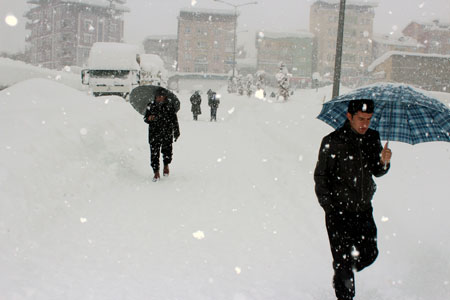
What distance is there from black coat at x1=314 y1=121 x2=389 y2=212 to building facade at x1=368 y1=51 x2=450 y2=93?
4775 centimetres

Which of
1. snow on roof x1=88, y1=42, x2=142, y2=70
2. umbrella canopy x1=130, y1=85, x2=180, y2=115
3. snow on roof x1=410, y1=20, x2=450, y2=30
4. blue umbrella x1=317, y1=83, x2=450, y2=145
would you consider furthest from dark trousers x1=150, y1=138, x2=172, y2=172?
snow on roof x1=410, y1=20, x2=450, y2=30

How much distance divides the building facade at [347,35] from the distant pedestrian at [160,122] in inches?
2988

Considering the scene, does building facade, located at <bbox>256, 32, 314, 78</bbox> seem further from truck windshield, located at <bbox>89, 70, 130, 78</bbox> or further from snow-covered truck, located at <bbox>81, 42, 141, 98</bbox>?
truck windshield, located at <bbox>89, 70, 130, 78</bbox>

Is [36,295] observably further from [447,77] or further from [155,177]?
[447,77]

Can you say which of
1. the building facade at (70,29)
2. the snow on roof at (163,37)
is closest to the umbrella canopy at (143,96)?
the building facade at (70,29)

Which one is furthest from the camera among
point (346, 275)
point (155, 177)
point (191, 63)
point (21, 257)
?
point (191, 63)

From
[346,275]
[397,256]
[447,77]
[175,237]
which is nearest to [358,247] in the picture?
[346,275]

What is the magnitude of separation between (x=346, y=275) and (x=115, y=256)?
7.90 feet

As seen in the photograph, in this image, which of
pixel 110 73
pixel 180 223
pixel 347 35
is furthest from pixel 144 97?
pixel 347 35

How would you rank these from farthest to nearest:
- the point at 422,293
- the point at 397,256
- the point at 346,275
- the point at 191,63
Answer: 1. the point at 191,63
2. the point at 397,256
3. the point at 422,293
4. the point at 346,275

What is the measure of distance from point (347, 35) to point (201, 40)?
1119 inches

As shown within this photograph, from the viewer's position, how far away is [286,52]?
80.9 m

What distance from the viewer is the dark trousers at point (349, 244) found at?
348 centimetres

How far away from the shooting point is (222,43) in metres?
82.1
